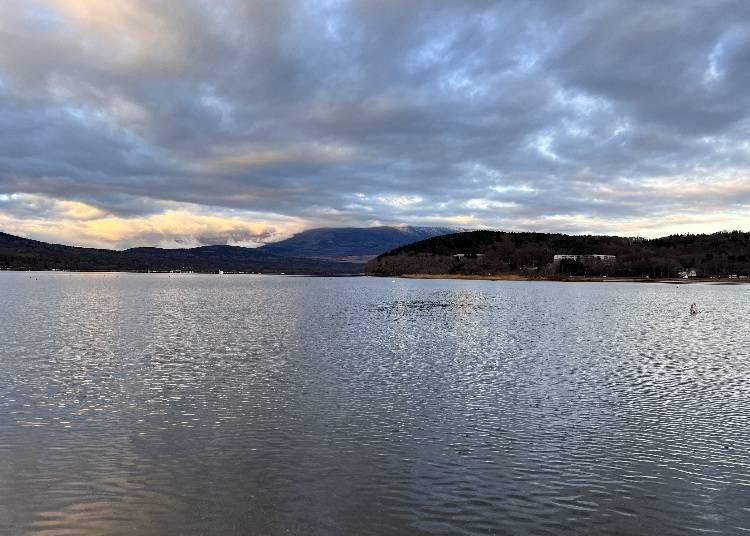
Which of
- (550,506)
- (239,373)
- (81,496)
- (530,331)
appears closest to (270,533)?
(81,496)

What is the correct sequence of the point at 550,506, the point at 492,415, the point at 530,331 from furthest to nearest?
the point at 530,331
the point at 492,415
the point at 550,506

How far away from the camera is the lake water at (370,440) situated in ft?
47.2

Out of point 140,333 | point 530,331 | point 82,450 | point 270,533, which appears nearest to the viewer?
point 270,533

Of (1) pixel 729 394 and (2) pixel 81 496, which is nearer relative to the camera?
(2) pixel 81 496

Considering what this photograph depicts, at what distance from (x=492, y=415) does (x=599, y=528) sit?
10.8 m

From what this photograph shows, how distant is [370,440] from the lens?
20.7 m

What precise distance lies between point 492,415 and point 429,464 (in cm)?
724

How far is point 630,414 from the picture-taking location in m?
24.8

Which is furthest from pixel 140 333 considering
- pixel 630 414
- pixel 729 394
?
pixel 729 394

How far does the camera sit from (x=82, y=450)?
62.4ft

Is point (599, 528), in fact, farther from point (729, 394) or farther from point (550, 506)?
point (729, 394)

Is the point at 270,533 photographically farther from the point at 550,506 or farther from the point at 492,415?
the point at 492,415

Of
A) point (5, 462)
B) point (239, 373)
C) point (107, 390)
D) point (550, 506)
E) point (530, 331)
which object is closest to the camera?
point (550, 506)

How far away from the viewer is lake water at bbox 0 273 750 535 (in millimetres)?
14383
